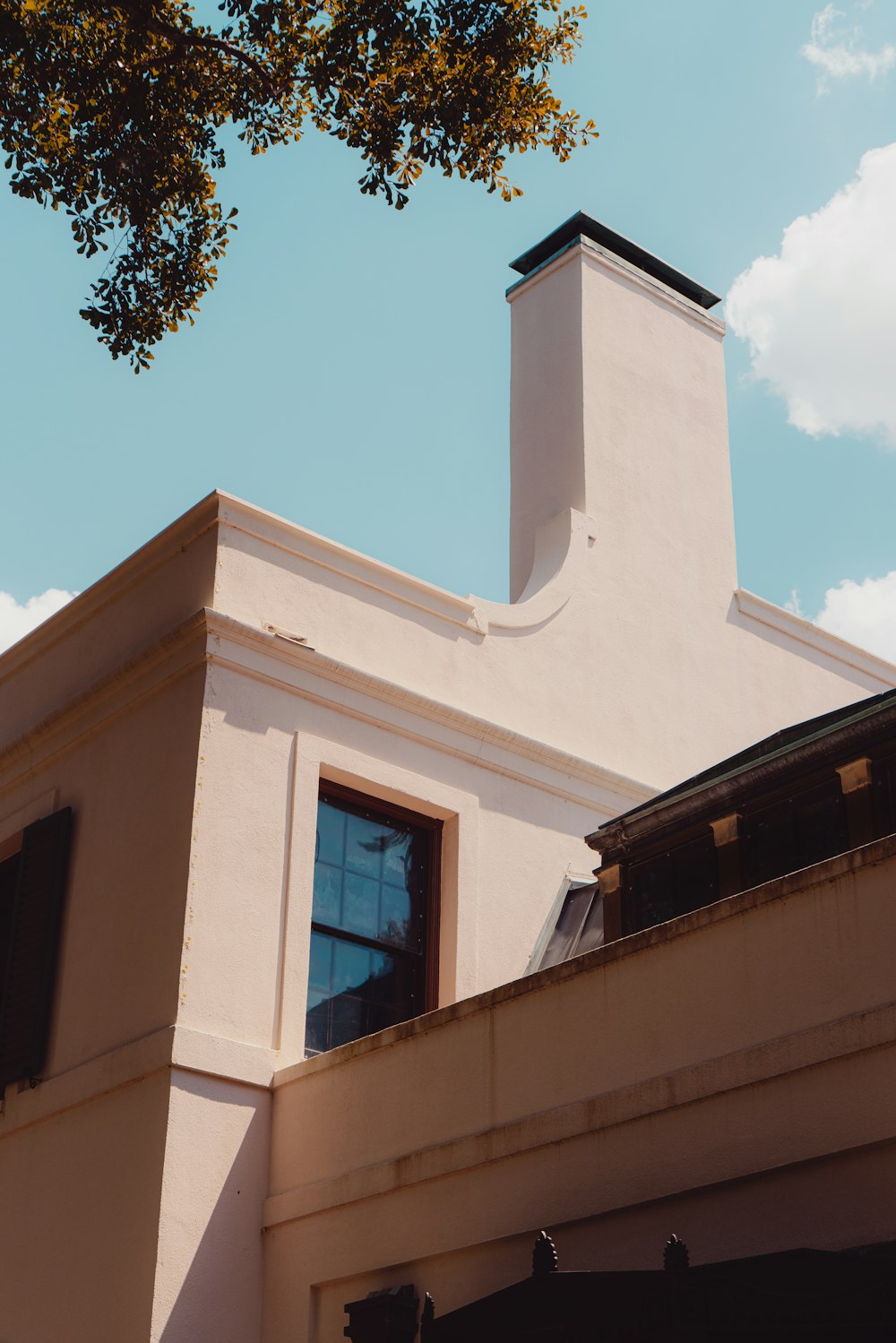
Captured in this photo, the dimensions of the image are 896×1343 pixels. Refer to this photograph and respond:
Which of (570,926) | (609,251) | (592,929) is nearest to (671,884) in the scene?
(592,929)

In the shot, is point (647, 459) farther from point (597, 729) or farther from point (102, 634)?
point (102, 634)

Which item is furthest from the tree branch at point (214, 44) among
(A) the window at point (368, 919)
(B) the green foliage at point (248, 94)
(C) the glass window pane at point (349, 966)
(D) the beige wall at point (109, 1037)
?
(C) the glass window pane at point (349, 966)

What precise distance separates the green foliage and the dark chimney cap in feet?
19.9

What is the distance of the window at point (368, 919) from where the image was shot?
10.9 metres

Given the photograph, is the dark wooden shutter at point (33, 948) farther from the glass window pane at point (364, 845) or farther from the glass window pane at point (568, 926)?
the glass window pane at point (568, 926)

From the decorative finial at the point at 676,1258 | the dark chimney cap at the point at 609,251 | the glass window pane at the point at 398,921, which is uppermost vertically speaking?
the dark chimney cap at the point at 609,251

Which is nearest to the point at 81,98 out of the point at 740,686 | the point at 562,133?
the point at 562,133

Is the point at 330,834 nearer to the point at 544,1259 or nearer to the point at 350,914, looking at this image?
the point at 350,914

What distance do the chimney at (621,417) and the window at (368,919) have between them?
3.20 meters

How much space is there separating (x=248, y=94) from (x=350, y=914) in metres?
5.32

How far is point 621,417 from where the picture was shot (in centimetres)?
1506

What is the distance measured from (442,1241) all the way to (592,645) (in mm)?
5779

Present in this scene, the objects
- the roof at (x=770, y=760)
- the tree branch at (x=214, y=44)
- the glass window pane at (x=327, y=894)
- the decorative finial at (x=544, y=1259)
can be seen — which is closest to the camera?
the decorative finial at (x=544, y=1259)

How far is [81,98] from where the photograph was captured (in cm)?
955
